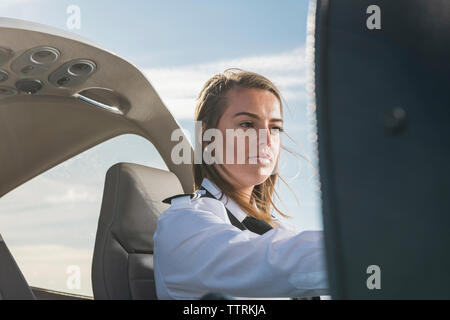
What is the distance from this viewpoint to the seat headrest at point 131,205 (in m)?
1.99

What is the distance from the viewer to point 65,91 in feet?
7.28

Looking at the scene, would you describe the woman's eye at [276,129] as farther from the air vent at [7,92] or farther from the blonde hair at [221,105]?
the air vent at [7,92]

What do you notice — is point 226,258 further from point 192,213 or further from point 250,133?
point 250,133

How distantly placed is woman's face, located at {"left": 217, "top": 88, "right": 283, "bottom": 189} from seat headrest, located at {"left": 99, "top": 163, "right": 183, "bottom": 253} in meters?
0.49

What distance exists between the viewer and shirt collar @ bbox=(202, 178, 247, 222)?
1.72 meters

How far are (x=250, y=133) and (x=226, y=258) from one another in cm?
60

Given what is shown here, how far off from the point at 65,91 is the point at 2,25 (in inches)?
22.8

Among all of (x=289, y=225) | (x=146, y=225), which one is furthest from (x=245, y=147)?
(x=146, y=225)

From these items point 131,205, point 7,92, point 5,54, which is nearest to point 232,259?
point 131,205

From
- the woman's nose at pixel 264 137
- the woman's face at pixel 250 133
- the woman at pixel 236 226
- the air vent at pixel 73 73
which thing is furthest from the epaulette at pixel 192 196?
the air vent at pixel 73 73

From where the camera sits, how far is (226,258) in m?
1.14

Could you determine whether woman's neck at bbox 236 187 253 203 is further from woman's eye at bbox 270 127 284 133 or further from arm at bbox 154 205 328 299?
arm at bbox 154 205 328 299

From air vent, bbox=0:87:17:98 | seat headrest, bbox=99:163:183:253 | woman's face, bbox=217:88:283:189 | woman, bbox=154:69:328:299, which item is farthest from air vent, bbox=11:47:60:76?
woman's face, bbox=217:88:283:189
